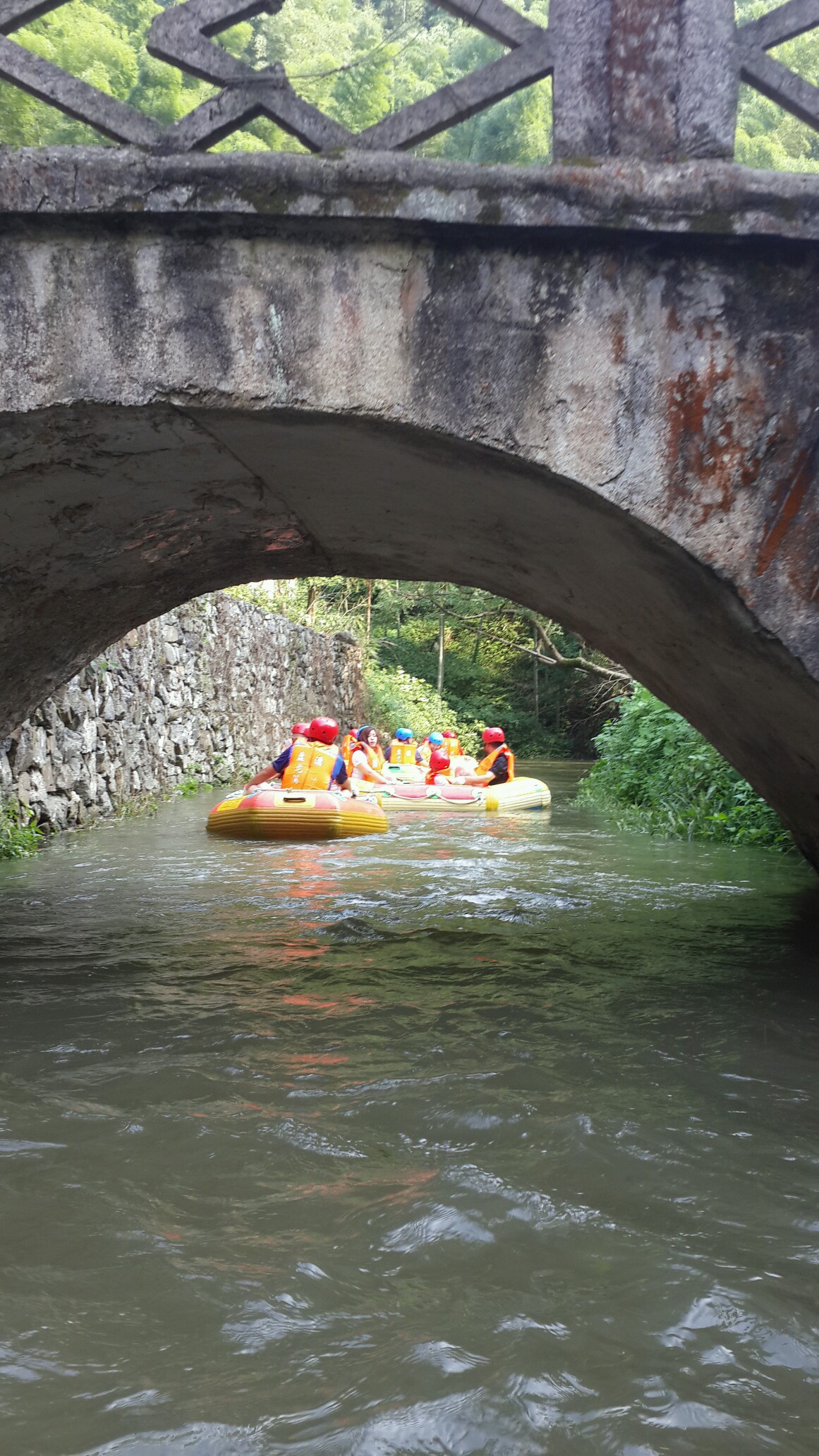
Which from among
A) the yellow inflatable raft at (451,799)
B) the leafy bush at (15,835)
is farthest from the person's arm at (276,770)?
the leafy bush at (15,835)

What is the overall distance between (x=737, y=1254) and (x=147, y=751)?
12112 millimetres

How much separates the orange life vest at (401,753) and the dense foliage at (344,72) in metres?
14.8

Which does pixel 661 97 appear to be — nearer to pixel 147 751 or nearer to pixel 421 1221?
pixel 421 1221

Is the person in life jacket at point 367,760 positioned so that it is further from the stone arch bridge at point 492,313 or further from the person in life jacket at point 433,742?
the stone arch bridge at point 492,313

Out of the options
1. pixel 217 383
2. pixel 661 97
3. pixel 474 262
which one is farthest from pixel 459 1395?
pixel 661 97

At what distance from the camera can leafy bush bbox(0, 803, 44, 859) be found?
8609mm

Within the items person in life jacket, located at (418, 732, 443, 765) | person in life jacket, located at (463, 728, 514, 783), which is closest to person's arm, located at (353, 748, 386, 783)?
person in life jacket, located at (463, 728, 514, 783)

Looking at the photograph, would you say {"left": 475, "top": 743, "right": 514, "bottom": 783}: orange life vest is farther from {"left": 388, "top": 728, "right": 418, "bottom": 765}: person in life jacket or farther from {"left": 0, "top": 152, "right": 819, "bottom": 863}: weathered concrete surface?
{"left": 0, "top": 152, "right": 819, "bottom": 863}: weathered concrete surface

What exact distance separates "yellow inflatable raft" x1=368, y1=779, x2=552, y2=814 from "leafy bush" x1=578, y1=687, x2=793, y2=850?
1.24m

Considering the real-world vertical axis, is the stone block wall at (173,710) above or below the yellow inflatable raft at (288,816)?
above

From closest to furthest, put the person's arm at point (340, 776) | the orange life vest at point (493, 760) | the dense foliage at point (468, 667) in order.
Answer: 1. the person's arm at point (340, 776)
2. the orange life vest at point (493, 760)
3. the dense foliage at point (468, 667)

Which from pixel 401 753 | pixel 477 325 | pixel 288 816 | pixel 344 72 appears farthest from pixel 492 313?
pixel 401 753

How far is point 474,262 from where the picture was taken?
3314 millimetres

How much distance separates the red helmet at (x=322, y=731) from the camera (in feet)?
39.3
